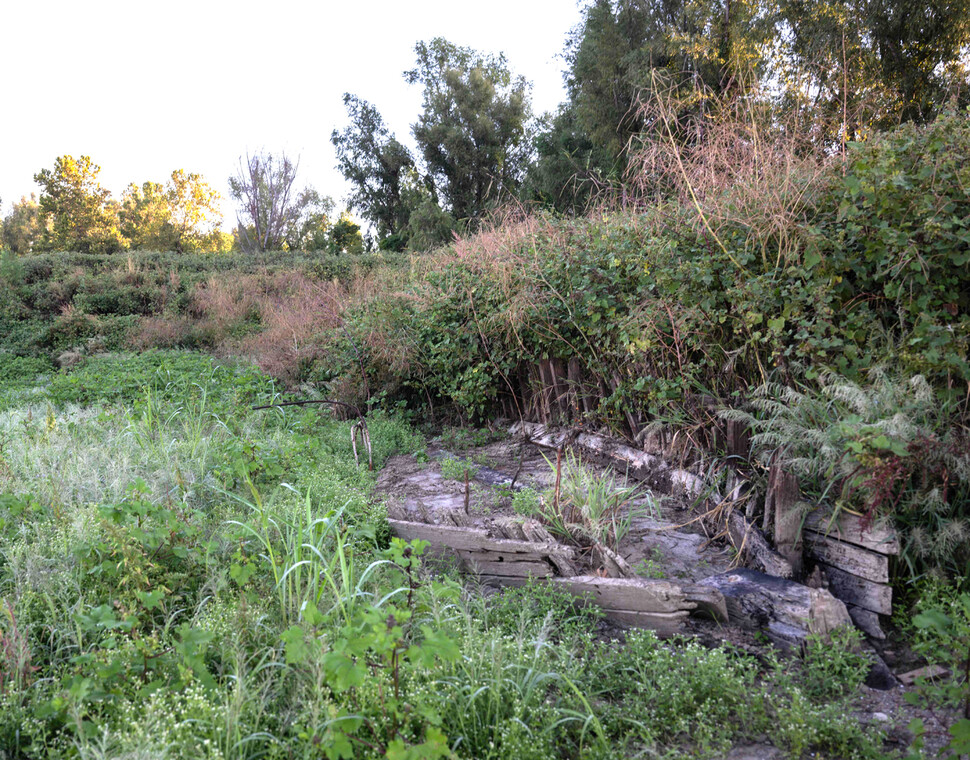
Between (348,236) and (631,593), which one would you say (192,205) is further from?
(631,593)

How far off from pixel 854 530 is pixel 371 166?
34411mm

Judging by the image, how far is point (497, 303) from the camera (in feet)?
21.0

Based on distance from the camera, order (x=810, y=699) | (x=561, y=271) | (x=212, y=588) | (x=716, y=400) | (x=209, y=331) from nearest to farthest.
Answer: (x=810, y=699) → (x=212, y=588) → (x=716, y=400) → (x=561, y=271) → (x=209, y=331)

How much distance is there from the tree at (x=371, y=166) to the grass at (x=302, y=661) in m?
31.8

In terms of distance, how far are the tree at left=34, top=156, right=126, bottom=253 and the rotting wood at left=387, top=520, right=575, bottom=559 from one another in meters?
38.8

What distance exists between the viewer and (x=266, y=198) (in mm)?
31531

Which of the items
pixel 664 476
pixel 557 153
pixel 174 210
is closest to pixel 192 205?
pixel 174 210

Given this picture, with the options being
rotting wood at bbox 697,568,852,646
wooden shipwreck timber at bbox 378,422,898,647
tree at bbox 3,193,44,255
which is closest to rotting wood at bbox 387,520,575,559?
wooden shipwreck timber at bbox 378,422,898,647

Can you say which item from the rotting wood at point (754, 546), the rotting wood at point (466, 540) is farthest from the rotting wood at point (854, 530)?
the rotting wood at point (466, 540)

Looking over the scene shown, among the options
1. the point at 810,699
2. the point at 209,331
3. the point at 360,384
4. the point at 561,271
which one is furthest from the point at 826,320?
the point at 209,331

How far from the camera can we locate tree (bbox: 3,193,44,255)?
4522cm

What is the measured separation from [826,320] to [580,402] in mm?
2568

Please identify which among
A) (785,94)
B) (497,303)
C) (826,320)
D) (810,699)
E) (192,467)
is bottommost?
(810,699)

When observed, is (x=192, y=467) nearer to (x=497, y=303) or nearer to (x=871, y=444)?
(x=497, y=303)
